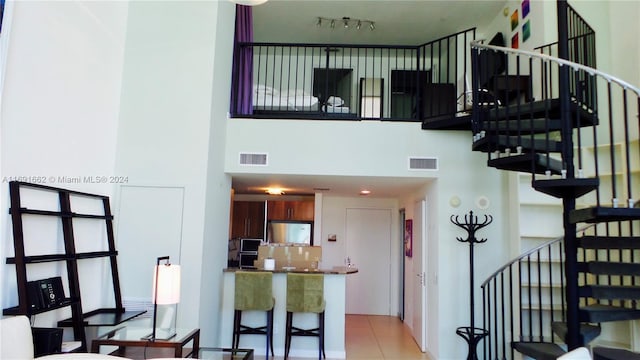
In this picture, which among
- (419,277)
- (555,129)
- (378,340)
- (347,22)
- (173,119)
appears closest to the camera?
(555,129)

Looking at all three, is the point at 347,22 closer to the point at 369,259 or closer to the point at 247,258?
the point at 369,259

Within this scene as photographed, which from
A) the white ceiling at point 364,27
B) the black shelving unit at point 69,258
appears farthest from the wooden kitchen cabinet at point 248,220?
the black shelving unit at point 69,258

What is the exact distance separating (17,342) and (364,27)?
6212 millimetres

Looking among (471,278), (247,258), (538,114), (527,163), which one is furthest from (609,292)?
(247,258)

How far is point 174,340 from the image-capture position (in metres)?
3.16

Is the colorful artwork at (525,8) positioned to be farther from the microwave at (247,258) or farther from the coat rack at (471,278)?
the microwave at (247,258)

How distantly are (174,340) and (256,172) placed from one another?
2393 millimetres

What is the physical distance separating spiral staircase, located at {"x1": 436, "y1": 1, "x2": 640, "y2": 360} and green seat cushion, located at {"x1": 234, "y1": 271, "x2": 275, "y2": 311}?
2.46 m

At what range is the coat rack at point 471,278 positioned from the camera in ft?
15.1

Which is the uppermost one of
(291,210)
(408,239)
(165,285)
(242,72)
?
(242,72)

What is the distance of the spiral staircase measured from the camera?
10.8 ft

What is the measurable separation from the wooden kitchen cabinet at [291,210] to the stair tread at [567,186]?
5.22m

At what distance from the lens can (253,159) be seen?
203 inches

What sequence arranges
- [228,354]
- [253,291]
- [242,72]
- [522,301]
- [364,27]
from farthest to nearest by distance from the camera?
[364,27]
[242,72]
[253,291]
[522,301]
[228,354]
